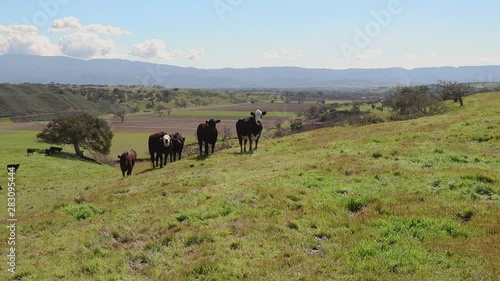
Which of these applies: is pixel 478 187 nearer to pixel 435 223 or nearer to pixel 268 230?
pixel 435 223

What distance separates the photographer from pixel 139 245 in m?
10.3

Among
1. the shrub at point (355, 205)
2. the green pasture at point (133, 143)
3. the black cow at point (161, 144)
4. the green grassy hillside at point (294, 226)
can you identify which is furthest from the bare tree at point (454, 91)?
the shrub at point (355, 205)

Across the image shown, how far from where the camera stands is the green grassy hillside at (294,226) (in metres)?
7.87

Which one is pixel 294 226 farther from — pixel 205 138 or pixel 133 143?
pixel 133 143

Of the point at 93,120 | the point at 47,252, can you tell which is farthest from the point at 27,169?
the point at 47,252

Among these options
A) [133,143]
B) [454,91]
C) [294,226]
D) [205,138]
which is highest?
[454,91]

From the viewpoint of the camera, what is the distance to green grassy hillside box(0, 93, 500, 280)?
25.8 ft

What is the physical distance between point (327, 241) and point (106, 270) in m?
5.34

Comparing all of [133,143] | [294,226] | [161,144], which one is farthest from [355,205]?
[133,143]

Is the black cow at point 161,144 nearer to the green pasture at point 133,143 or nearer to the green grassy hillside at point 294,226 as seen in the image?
the green grassy hillside at point 294,226

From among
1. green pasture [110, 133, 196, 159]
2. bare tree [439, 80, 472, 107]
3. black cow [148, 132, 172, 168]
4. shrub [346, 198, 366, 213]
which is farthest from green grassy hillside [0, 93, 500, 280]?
green pasture [110, 133, 196, 159]

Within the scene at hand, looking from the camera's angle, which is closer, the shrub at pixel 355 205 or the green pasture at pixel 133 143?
the shrub at pixel 355 205

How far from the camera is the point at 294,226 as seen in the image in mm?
10164

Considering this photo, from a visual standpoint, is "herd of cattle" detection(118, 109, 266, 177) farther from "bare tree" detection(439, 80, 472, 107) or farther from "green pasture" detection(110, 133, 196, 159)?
"bare tree" detection(439, 80, 472, 107)
